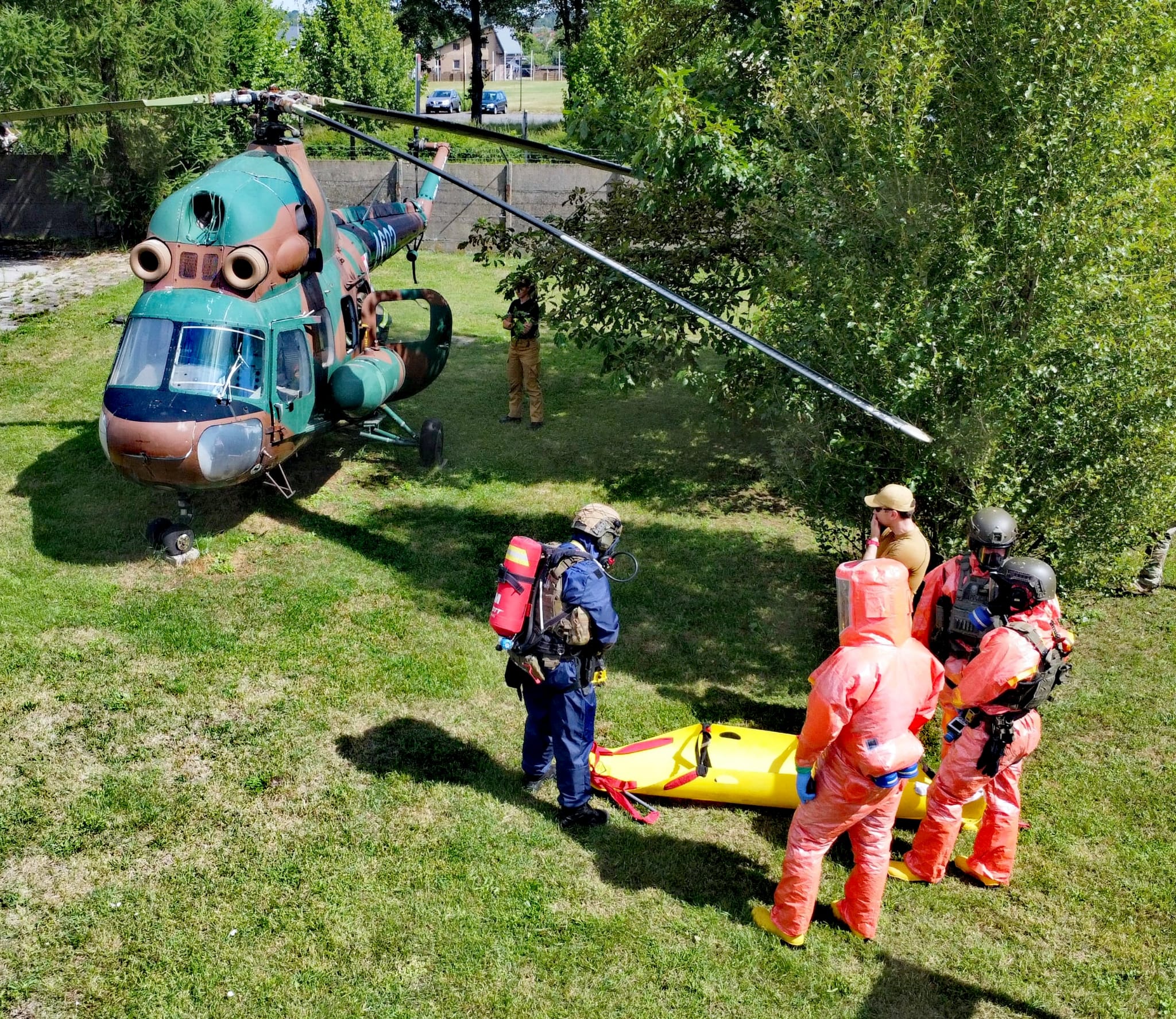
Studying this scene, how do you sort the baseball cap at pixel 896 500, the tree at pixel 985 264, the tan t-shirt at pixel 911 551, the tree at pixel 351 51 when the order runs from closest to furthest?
the tree at pixel 985 264
the baseball cap at pixel 896 500
the tan t-shirt at pixel 911 551
the tree at pixel 351 51

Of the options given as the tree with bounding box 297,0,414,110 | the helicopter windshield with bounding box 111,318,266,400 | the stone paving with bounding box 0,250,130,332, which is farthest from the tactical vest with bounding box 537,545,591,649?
the tree with bounding box 297,0,414,110

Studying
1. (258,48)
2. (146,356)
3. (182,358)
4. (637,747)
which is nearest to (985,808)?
(637,747)

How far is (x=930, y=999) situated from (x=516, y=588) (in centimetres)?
336

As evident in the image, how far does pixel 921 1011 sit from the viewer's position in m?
5.25

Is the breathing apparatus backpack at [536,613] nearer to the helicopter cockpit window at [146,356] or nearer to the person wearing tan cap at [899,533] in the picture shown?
the person wearing tan cap at [899,533]

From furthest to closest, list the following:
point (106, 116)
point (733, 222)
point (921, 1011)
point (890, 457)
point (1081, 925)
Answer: point (106, 116), point (733, 222), point (890, 457), point (1081, 925), point (921, 1011)

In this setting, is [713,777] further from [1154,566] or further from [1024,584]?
[1154,566]

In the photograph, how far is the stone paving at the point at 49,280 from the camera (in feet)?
60.2

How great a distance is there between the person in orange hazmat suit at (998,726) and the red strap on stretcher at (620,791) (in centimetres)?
163

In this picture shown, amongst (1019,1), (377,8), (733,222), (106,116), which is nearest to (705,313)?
(1019,1)

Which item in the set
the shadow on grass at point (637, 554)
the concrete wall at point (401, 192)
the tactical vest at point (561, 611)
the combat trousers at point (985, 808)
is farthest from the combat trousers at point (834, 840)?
the concrete wall at point (401, 192)

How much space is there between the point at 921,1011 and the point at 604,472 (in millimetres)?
8419

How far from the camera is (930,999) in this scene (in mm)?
5328

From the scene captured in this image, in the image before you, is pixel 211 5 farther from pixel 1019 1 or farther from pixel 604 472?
pixel 1019 1
